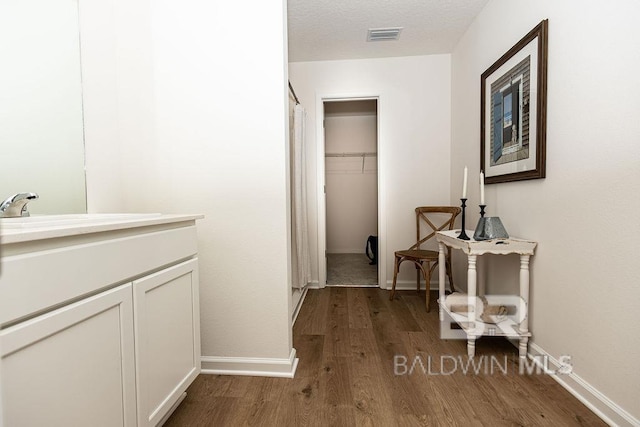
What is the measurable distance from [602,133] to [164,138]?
82.4 inches

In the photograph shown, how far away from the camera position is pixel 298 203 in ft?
9.12

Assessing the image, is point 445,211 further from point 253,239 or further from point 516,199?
point 253,239

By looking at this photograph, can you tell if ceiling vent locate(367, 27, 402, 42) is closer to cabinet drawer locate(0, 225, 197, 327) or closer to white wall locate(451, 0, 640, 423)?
white wall locate(451, 0, 640, 423)

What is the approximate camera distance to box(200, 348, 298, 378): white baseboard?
166 cm

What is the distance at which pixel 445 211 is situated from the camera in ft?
9.89

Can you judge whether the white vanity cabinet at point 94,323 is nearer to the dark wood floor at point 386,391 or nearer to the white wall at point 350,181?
the dark wood floor at point 386,391

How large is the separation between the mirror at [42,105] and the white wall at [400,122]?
2.13 m

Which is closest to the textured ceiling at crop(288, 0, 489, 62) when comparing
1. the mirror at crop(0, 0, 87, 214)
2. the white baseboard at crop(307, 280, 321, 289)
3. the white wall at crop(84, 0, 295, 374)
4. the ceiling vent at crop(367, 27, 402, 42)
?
the ceiling vent at crop(367, 27, 402, 42)

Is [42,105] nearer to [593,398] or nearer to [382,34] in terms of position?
[382,34]

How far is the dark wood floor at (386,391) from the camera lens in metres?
1.32

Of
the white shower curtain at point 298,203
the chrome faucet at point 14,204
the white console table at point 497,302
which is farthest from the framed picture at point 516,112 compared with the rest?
the chrome faucet at point 14,204

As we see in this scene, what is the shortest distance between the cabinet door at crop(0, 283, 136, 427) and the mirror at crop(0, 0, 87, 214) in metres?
0.69

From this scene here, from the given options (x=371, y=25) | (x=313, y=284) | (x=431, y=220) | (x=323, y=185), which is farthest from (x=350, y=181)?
(x=371, y=25)

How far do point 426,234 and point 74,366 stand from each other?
2.99 meters
